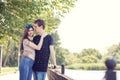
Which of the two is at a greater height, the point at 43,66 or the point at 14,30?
the point at 14,30

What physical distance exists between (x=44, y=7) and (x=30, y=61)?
15.6 meters

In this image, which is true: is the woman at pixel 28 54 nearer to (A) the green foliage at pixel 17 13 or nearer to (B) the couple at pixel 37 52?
(B) the couple at pixel 37 52

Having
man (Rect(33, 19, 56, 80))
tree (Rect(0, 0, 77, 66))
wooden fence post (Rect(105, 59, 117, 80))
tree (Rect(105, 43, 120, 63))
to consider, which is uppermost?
tree (Rect(105, 43, 120, 63))

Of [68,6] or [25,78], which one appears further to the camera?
[68,6]

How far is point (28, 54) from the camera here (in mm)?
9039

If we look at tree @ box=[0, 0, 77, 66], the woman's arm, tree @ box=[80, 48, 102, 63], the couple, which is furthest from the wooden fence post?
tree @ box=[80, 48, 102, 63]

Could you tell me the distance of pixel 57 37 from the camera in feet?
400

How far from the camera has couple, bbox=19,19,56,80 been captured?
881 cm

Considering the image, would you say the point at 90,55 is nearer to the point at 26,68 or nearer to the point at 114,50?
the point at 114,50

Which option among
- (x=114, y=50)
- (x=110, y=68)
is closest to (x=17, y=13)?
(x=110, y=68)

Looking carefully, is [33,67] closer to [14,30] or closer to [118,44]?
[14,30]

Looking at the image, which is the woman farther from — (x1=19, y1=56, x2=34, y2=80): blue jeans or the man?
the man

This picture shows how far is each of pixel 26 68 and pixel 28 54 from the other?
0.92ft

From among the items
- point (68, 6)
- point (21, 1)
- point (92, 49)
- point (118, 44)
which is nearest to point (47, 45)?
point (21, 1)
